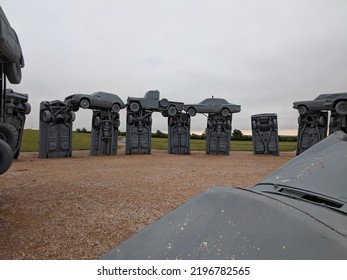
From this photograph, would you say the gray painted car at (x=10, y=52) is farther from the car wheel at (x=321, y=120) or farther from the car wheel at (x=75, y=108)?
the car wheel at (x=321, y=120)

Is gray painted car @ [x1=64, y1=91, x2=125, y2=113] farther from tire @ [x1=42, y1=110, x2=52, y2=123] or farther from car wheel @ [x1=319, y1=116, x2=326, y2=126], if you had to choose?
car wheel @ [x1=319, y1=116, x2=326, y2=126]

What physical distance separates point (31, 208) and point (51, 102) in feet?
32.8

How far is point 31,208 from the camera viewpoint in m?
4.62

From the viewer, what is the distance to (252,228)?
3.48ft

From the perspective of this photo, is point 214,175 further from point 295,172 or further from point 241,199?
point 241,199

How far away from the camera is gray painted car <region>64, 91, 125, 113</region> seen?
14.0m

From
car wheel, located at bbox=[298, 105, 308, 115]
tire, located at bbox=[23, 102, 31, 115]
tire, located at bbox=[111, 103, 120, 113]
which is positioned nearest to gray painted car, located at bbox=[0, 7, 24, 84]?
tire, located at bbox=[23, 102, 31, 115]

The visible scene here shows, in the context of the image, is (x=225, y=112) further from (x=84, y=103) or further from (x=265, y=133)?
(x=84, y=103)

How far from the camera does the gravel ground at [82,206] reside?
3.19 meters

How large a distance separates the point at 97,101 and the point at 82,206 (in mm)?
10778

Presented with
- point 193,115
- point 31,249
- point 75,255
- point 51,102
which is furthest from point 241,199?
point 193,115

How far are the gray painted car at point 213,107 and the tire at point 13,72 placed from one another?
13.5m

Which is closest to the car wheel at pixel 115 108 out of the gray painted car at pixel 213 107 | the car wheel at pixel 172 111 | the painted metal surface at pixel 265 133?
the car wheel at pixel 172 111

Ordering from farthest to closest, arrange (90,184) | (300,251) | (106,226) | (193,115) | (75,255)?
1. (193,115)
2. (90,184)
3. (106,226)
4. (75,255)
5. (300,251)
